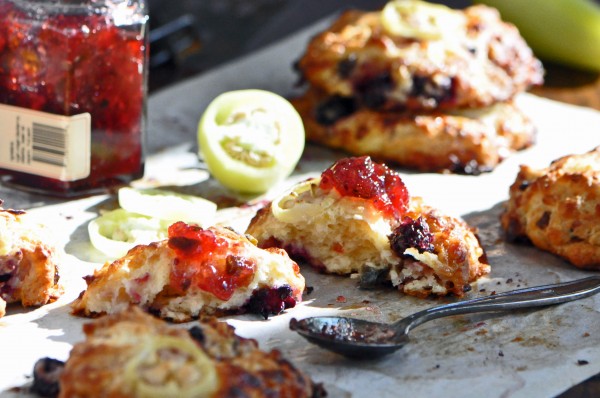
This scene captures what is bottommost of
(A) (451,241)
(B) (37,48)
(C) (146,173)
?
(C) (146,173)

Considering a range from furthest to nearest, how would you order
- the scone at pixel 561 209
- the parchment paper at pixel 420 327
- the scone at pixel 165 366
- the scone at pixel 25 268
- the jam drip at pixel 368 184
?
the scone at pixel 561 209 → the jam drip at pixel 368 184 → the scone at pixel 25 268 → the parchment paper at pixel 420 327 → the scone at pixel 165 366

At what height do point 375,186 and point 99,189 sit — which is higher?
point 375,186

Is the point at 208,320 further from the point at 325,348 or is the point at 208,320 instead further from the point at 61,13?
the point at 61,13

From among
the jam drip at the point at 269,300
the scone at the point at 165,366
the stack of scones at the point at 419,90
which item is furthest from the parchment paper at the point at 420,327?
→ the scone at the point at 165,366

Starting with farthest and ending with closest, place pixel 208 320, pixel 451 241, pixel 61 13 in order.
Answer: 1. pixel 61 13
2. pixel 451 241
3. pixel 208 320

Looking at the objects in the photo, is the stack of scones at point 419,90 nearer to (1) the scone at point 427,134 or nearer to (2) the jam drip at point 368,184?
(1) the scone at point 427,134

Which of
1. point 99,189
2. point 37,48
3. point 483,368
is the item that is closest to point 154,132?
point 99,189

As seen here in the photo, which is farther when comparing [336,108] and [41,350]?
[336,108]

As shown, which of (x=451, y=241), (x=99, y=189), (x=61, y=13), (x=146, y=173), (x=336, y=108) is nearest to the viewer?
(x=451, y=241)

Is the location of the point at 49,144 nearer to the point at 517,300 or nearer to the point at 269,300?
the point at 269,300
